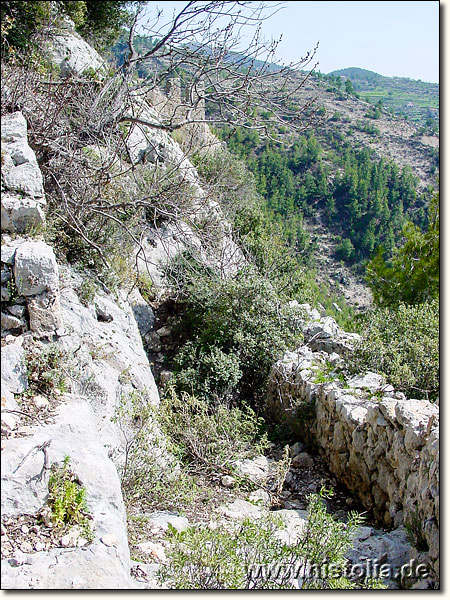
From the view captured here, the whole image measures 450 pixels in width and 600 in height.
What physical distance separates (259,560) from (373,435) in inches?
82.7

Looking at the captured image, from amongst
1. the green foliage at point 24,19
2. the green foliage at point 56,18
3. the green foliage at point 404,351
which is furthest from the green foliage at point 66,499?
the green foliage at point 24,19

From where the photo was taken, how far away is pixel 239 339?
22.8ft

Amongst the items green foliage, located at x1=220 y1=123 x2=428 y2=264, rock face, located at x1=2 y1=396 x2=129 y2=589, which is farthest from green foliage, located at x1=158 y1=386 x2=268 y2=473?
green foliage, located at x1=220 y1=123 x2=428 y2=264

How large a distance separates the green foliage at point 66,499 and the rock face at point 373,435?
7.25 feet

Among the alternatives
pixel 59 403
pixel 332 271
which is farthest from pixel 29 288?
pixel 332 271

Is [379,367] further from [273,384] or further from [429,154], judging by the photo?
[429,154]

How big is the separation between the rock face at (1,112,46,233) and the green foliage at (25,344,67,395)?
1065mm

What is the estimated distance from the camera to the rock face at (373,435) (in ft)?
12.0

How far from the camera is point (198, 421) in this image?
535cm

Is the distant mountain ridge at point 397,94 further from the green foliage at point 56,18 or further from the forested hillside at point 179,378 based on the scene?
the forested hillside at point 179,378

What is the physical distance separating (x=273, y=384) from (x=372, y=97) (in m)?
47.2

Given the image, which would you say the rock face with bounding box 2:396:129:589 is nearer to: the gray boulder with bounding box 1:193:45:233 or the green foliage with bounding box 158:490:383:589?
the green foliage with bounding box 158:490:383:589

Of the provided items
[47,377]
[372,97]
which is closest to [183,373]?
[47,377]

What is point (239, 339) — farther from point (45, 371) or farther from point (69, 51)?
point (69, 51)
